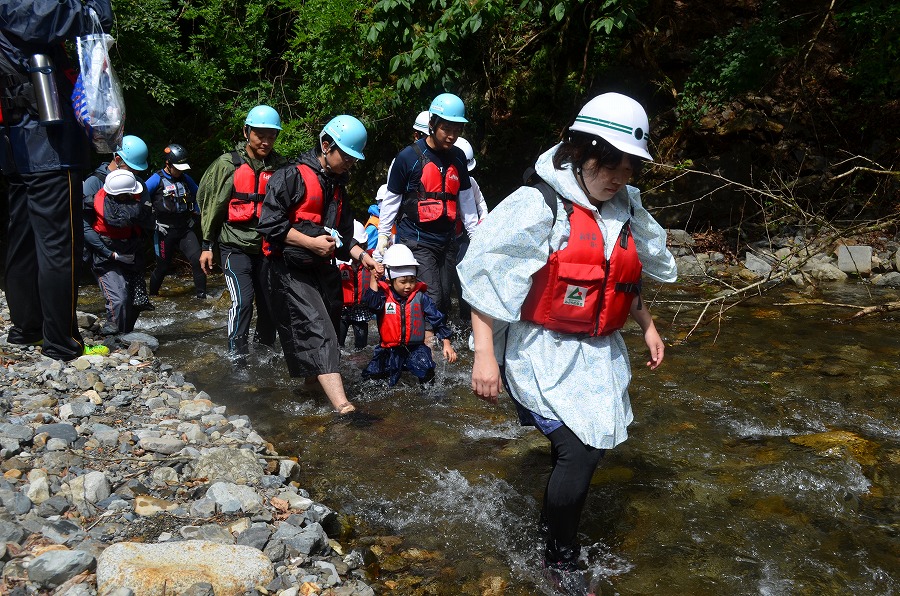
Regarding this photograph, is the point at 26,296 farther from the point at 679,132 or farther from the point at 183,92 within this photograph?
the point at 679,132

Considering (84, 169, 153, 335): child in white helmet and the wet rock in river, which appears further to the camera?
(84, 169, 153, 335): child in white helmet

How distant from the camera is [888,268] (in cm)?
1021

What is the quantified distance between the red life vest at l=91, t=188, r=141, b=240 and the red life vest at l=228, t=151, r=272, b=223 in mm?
1465

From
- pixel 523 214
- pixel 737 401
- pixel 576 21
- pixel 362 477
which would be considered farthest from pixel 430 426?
pixel 576 21

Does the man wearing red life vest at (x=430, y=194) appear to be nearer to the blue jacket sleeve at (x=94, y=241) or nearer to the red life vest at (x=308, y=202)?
the red life vest at (x=308, y=202)

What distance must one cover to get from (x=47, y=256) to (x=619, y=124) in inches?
153

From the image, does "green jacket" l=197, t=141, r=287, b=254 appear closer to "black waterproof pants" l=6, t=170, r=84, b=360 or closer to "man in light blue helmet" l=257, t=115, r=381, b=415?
"man in light blue helmet" l=257, t=115, r=381, b=415

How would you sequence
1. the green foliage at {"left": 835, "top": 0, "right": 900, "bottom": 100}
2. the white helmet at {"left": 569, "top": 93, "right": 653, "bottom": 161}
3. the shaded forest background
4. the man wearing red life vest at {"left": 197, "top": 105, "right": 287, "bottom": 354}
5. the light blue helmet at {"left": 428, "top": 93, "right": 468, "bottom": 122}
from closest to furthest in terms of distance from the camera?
the white helmet at {"left": 569, "top": 93, "right": 653, "bottom": 161} → the man wearing red life vest at {"left": 197, "top": 105, "right": 287, "bottom": 354} → the light blue helmet at {"left": 428, "top": 93, "right": 468, "bottom": 122} → the green foliage at {"left": 835, "top": 0, "right": 900, "bottom": 100} → the shaded forest background

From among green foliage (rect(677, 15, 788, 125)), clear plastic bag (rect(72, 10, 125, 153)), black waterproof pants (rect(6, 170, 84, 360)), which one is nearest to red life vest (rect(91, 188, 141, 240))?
black waterproof pants (rect(6, 170, 84, 360))

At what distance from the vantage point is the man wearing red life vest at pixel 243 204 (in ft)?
20.2

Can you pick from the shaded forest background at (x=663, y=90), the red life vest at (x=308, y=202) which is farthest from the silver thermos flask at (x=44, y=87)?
the shaded forest background at (x=663, y=90)

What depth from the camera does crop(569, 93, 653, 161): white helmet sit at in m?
2.97

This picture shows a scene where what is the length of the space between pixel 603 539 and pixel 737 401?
2.45 metres

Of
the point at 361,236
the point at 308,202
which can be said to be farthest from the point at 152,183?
the point at 308,202
